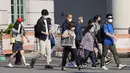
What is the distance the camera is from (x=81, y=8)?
31703 millimetres

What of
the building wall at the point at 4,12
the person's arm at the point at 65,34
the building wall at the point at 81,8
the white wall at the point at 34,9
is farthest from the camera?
the building wall at the point at 81,8

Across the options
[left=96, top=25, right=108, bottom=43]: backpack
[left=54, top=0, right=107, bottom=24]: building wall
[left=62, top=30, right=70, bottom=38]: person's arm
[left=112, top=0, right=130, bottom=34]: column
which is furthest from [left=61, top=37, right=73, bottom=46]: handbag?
[left=54, top=0, right=107, bottom=24]: building wall

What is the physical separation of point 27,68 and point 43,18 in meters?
1.80

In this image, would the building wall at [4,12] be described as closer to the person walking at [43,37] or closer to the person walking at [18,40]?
the person walking at [18,40]

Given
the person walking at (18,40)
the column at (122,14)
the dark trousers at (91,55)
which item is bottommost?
the dark trousers at (91,55)

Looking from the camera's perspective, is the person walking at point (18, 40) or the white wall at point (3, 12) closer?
the person walking at point (18, 40)

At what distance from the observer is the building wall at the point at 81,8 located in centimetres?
3147

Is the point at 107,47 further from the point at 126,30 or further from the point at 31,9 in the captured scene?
the point at 31,9

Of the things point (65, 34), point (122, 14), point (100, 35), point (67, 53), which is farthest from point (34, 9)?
point (67, 53)

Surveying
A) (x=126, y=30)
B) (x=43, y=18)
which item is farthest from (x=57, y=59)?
(x=43, y=18)

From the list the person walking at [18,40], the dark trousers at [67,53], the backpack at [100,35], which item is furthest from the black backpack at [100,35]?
the person walking at [18,40]

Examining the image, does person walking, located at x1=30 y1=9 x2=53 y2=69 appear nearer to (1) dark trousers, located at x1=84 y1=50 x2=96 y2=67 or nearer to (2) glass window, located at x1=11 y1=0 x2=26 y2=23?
(1) dark trousers, located at x1=84 y1=50 x2=96 y2=67

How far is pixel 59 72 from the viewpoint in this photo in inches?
619

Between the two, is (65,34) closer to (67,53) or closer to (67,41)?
(67,41)
